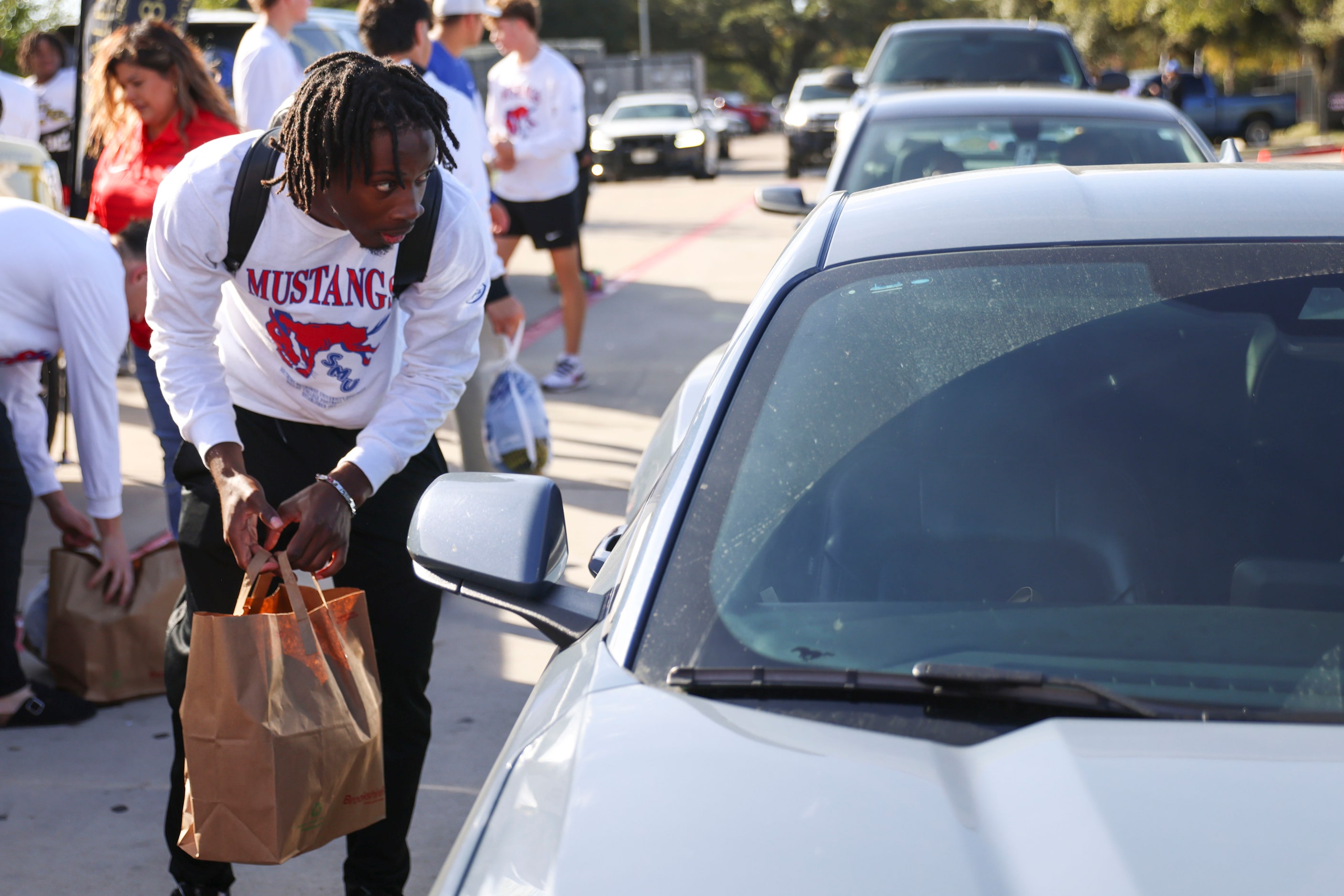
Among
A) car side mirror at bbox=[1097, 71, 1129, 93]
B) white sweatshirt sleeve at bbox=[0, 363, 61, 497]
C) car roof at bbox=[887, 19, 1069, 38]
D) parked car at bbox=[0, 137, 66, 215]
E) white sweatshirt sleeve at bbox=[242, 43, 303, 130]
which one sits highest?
white sweatshirt sleeve at bbox=[242, 43, 303, 130]

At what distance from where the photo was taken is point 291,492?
8.33 feet

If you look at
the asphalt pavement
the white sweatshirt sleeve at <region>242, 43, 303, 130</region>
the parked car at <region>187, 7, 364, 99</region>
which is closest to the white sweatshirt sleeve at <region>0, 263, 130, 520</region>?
the asphalt pavement

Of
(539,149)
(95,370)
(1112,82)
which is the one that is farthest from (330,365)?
(1112,82)

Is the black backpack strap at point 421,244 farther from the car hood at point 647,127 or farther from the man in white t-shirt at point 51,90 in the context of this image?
the car hood at point 647,127

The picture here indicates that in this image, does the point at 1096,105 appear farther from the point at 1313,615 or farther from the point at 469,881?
the point at 469,881

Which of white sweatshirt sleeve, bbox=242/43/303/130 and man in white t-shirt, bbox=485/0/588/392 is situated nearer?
white sweatshirt sleeve, bbox=242/43/303/130

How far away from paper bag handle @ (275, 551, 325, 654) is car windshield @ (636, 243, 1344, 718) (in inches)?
27.5

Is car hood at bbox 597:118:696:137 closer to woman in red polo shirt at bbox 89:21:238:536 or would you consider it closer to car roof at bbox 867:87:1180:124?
car roof at bbox 867:87:1180:124

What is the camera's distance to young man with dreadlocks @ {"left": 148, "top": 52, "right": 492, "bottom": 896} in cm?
220

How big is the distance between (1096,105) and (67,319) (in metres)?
3.84

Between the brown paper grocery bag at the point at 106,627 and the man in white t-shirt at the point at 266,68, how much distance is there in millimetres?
2198

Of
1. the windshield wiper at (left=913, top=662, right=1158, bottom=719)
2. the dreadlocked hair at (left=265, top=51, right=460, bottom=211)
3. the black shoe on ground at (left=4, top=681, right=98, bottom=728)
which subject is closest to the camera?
the windshield wiper at (left=913, top=662, right=1158, bottom=719)

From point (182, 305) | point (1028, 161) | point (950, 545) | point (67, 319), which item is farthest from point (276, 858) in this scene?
point (1028, 161)

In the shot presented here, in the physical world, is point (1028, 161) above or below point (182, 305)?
below
